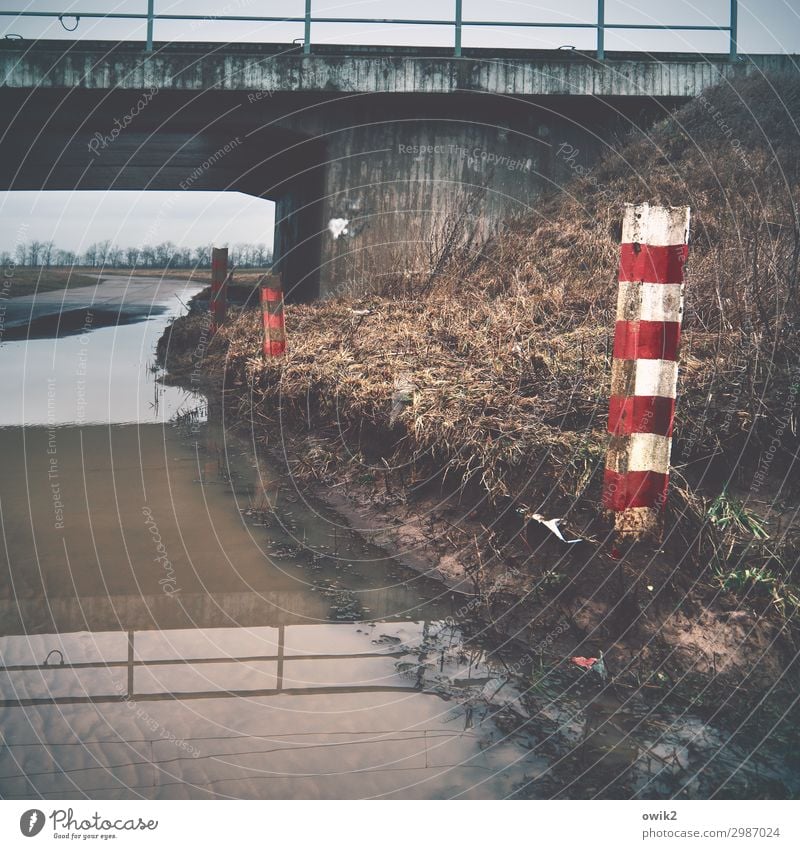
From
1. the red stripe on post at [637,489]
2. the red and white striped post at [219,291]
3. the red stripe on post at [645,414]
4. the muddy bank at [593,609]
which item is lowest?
the muddy bank at [593,609]

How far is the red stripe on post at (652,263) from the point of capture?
12.7ft

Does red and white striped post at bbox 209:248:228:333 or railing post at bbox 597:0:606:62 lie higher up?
railing post at bbox 597:0:606:62

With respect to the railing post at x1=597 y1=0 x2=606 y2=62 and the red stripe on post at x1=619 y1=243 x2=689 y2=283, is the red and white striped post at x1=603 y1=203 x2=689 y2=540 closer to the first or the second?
the red stripe on post at x1=619 y1=243 x2=689 y2=283

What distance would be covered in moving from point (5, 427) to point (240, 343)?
3183mm

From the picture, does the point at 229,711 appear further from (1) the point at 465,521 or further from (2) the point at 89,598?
(1) the point at 465,521

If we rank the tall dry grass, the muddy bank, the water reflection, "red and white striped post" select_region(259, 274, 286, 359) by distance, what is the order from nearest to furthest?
the water reflection
the muddy bank
the tall dry grass
"red and white striped post" select_region(259, 274, 286, 359)

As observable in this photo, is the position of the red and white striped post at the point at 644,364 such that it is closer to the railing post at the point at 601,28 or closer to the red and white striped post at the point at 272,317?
the red and white striped post at the point at 272,317

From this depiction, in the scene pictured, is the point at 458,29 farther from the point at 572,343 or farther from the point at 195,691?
the point at 195,691

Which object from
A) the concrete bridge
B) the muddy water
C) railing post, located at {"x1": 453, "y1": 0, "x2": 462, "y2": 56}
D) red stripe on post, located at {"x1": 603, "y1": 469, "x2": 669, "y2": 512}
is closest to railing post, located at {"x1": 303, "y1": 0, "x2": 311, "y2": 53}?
the concrete bridge

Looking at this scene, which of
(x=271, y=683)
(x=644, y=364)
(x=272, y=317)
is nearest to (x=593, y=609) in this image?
(x=644, y=364)

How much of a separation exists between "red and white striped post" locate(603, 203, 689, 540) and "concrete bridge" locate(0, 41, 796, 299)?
823cm

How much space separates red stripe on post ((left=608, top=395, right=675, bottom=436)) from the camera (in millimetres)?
3930

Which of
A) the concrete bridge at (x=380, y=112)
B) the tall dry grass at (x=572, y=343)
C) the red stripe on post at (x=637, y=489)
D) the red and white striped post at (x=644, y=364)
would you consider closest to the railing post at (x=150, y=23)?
the concrete bridge at (x=380, y=112)

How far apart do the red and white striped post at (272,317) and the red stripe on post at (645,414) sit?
5.24 m
